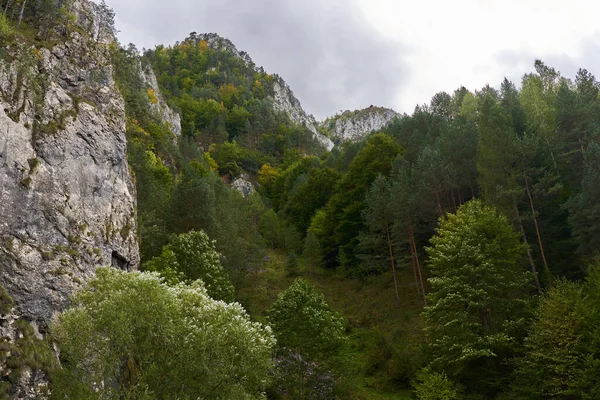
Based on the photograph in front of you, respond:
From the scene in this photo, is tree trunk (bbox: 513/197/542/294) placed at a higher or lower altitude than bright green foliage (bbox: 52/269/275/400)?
higher

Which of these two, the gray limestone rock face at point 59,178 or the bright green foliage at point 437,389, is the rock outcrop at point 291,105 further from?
the bright green foliage at point 437,389

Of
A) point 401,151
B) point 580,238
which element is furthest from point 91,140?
point 401,151

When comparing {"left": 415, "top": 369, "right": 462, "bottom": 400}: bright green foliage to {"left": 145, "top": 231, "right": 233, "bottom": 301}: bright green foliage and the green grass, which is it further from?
{"left": 145, "top": 231, "right": 233, "bottom": 301}: bright green foliage

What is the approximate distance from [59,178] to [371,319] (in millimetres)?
29770

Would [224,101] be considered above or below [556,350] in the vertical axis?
above

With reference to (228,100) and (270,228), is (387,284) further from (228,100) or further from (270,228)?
(228,100)

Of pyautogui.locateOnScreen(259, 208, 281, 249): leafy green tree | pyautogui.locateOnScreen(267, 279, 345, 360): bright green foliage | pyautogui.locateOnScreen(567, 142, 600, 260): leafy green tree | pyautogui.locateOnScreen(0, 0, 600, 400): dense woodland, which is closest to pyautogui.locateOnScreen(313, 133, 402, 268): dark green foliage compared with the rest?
pyautogui.locateOnScreen(0, 0, 600, 400): dense woodland

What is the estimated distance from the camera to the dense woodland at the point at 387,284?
1755 centimetres

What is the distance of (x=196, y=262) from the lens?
33.1 m

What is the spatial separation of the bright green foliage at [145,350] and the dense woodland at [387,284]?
0.24 feet

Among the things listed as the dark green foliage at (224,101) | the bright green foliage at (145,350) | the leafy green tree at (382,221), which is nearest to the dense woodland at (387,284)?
the bright green foliage at (145,350)

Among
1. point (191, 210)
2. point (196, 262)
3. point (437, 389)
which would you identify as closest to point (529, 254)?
point (437, 389)

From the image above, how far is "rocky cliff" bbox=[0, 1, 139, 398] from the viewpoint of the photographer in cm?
2212

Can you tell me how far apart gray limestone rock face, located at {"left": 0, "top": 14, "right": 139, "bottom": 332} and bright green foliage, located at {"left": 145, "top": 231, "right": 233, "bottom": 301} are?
2649 mm
